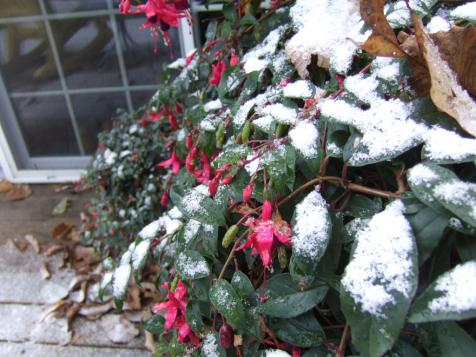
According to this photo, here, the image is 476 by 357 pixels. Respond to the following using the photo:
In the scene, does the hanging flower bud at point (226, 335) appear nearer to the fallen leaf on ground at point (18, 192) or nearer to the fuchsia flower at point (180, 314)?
the fuchsia flower at point (180, 314)

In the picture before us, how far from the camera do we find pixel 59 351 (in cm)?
130

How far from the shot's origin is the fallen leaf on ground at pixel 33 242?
1.68 metres

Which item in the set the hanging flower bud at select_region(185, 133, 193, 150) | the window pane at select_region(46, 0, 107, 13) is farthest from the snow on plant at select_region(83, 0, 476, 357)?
the window pane at select_region(46, 0, 107, 13)

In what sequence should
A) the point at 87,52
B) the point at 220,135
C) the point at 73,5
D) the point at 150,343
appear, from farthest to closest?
the point at 87,52
the point at 73,5
the point at 150,343
the point at 220,135

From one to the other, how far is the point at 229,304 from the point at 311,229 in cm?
15

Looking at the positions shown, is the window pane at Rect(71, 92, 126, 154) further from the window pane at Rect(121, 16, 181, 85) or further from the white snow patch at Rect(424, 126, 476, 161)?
the white snow patch at Rect(424, 126, 476, 161)

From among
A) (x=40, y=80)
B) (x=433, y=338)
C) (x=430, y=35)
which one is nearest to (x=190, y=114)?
(x=430, y=35)

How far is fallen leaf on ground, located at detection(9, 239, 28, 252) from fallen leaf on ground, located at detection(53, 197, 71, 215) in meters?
0.20

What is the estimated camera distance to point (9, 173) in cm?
209

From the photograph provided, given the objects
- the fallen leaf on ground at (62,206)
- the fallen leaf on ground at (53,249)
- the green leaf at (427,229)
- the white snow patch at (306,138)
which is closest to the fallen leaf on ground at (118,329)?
the fallen leaf on ground at (53,249)

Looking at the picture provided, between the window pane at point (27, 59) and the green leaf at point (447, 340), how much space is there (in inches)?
77.6

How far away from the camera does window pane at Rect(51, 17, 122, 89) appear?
1855 mm

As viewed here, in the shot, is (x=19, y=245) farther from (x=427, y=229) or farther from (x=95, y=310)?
(x=427, y=229)

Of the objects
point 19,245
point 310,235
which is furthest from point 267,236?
point 19,245
